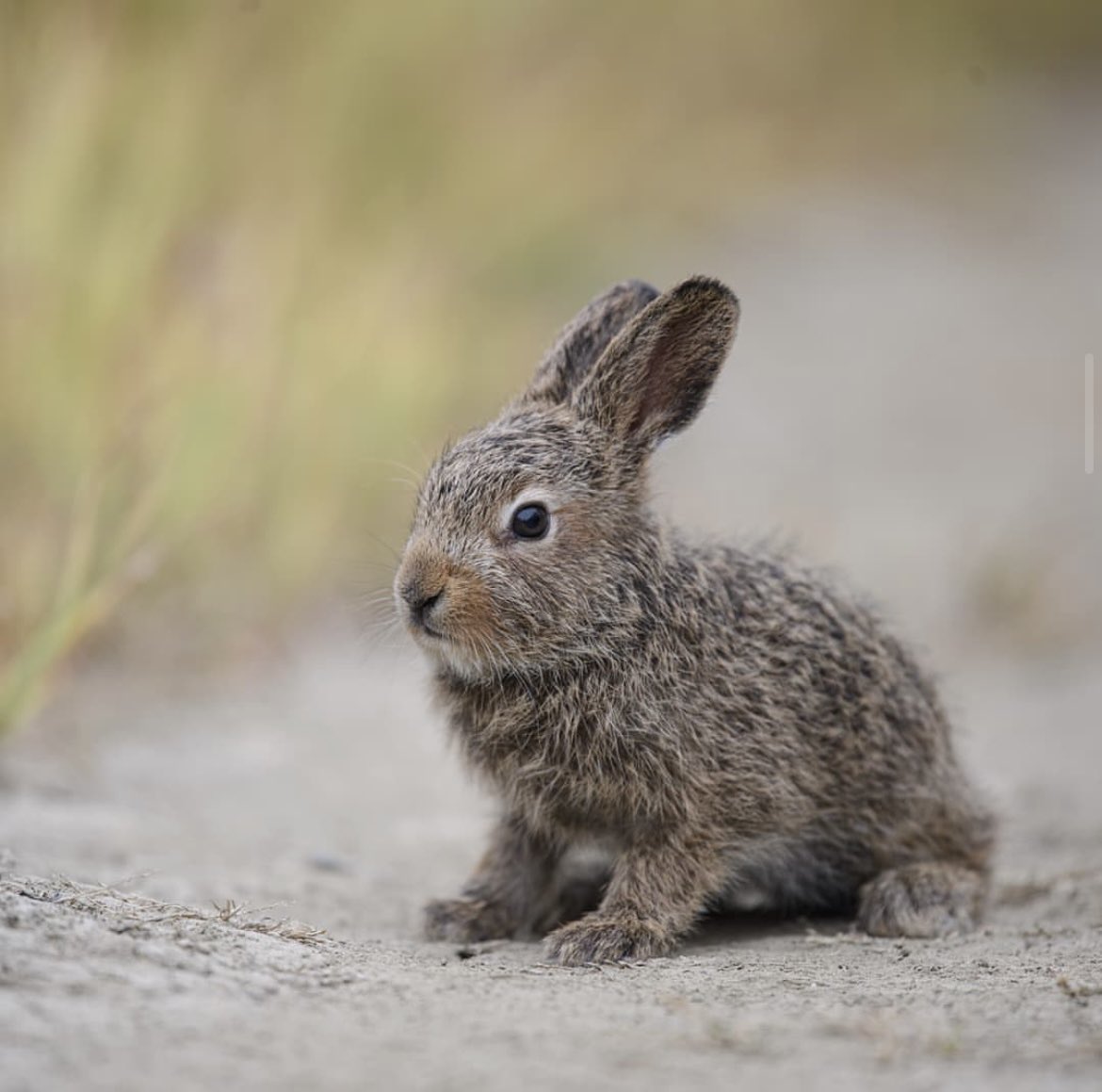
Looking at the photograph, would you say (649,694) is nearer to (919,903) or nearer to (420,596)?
(420,596)

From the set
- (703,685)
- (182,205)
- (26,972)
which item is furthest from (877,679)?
(182,205)

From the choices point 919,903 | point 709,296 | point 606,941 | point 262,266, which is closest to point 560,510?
point 709,296

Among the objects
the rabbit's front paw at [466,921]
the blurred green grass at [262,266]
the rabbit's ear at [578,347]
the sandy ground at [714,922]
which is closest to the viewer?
the sandy ground at [714,922]

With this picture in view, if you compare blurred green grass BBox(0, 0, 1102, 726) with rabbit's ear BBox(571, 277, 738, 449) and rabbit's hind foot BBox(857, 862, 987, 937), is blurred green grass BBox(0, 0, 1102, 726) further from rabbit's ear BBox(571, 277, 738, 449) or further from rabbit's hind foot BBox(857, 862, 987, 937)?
rabbit's hind foot BBox(857, 862, 987, 937)

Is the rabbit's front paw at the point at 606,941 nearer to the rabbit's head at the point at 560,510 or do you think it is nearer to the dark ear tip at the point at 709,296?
the rabbit's head at the point at 560,510

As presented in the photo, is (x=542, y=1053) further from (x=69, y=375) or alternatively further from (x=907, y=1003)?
(x=69, y=375)

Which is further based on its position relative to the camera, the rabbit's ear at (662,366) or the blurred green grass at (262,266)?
the blurred green grass at (262,266)

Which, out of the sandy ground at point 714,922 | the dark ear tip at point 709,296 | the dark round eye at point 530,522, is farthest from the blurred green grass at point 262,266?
the dark ear tip at point 709,296

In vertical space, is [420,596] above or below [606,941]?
above
